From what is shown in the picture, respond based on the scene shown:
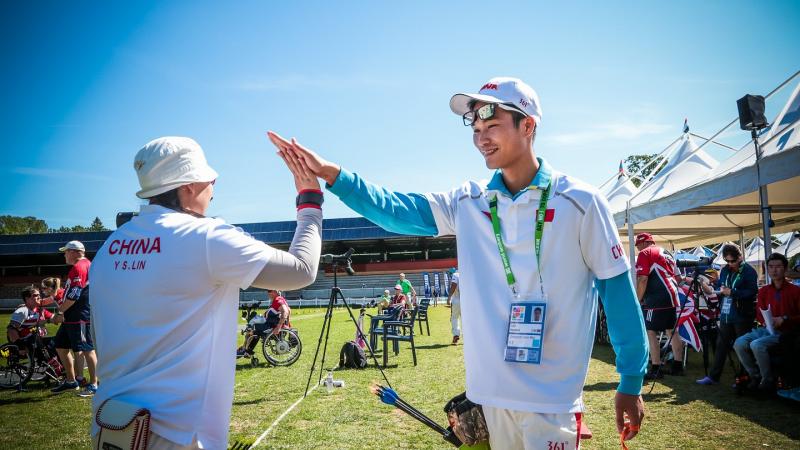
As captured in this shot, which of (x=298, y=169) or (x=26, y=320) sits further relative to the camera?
(x=26, y=320)

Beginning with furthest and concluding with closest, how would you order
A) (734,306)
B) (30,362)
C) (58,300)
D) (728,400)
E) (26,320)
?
1. (58,300)
2. (26,320)
3. (30,362)
4. (734,306)
5. (728,400)

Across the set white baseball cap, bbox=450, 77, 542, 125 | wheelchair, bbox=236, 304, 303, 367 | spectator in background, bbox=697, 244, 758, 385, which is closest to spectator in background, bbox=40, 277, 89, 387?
wheelchair, bbox=236, 304, 303, 367

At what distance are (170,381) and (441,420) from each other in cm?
487

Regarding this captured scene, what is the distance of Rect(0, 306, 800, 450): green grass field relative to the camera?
4.93 meters

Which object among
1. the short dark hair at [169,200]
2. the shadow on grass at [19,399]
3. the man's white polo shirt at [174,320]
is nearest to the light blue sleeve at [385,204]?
the man's white polo shirt at [174,320]

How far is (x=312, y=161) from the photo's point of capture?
196 cm

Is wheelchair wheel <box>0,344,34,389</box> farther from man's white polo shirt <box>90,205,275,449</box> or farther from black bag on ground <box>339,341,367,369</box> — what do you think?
man's white polo shirt <box>90,205,275,449</box>

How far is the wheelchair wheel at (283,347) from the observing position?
10359mm

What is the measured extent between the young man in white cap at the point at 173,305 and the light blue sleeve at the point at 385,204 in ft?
1.25

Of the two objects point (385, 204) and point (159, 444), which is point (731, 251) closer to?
point (385, 204)

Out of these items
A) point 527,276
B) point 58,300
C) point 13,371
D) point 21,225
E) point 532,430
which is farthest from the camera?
point 21,225

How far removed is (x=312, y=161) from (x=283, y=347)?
943cm

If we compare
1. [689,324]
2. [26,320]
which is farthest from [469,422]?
[26,320]

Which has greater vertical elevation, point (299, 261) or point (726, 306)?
point (299, 261)
